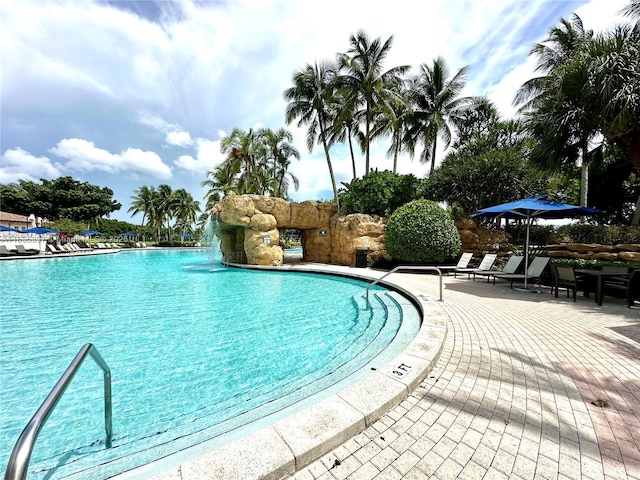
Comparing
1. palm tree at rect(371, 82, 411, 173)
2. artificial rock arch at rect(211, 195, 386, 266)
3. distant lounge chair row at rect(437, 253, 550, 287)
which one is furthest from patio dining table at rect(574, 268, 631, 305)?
palm tree at rect(371, 82, 411, 173)

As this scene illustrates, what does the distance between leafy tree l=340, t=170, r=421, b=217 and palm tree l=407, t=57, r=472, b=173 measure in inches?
146

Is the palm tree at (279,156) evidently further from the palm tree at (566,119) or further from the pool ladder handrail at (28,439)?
the pool ladder handrail at (28,439)

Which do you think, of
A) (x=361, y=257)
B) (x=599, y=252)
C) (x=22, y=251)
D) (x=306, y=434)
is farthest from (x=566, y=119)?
(x=22, y=251)

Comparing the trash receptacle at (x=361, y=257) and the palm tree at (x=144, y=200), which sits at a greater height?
the palm tree at (x=144, y=200)

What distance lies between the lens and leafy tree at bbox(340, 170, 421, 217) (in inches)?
567

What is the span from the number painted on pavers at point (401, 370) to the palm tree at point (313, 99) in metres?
14.0

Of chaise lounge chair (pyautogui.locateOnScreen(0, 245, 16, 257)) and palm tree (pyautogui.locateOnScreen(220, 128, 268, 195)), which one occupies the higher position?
palm tree (pyautogui.locateOnScreen(220, 128, 268, 195))

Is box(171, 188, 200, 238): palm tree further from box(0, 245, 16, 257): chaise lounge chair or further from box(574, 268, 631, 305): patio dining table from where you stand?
box(574, 268, 631, 305): patio dining table

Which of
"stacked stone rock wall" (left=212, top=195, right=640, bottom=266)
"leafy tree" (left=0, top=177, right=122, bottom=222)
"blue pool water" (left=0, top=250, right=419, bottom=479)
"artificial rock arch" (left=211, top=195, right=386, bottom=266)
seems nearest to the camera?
"blue pool water" (left=0, top=250, right=419, bottom=479)

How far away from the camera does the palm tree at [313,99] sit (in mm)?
17328

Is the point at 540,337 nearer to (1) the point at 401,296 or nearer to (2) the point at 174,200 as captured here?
(1) the point at 401,296

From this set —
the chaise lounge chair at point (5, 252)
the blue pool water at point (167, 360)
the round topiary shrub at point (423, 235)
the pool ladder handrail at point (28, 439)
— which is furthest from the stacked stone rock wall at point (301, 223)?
the chaise lounge chair at point (5, 252)

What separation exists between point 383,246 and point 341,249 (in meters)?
2.48

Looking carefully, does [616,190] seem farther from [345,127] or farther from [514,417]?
[514,417]
